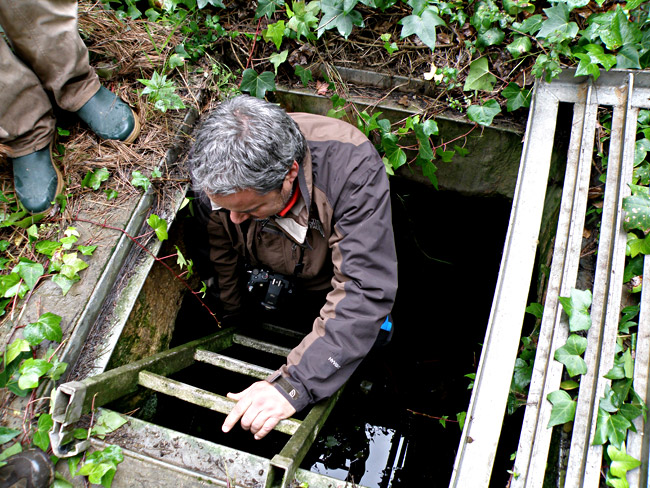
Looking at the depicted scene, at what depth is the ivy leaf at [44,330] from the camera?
5.64 ft

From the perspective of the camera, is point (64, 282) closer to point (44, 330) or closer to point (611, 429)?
point (44, 330)

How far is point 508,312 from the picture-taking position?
1.74 m

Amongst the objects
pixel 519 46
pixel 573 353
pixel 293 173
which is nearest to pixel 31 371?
pixel 293 173

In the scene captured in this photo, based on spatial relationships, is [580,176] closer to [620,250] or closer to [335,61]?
[620,250]

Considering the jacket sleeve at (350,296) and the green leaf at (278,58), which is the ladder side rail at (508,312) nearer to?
the jacket sleeve at (350,296)

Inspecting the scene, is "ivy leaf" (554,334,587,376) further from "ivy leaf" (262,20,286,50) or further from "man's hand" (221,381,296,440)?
"ivy leaf" (262,20,286,50)

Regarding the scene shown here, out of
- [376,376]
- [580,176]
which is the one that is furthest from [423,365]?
[580,176]

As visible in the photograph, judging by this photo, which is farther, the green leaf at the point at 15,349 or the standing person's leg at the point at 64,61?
the standing person's leg at the point at 64,61

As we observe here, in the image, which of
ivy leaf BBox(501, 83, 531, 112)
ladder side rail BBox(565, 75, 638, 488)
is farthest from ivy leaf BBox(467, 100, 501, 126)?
ladder side rail BBox(565, 75, 638, 488)

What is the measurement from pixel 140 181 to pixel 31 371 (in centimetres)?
91

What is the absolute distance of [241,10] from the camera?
8.60 feet

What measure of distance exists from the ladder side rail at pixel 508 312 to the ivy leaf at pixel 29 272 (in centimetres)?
177

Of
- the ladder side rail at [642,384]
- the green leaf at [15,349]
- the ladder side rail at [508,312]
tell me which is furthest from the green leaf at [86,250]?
the ladder side rail at [642,384]

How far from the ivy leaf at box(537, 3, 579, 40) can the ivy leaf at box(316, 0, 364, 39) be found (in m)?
0.92
